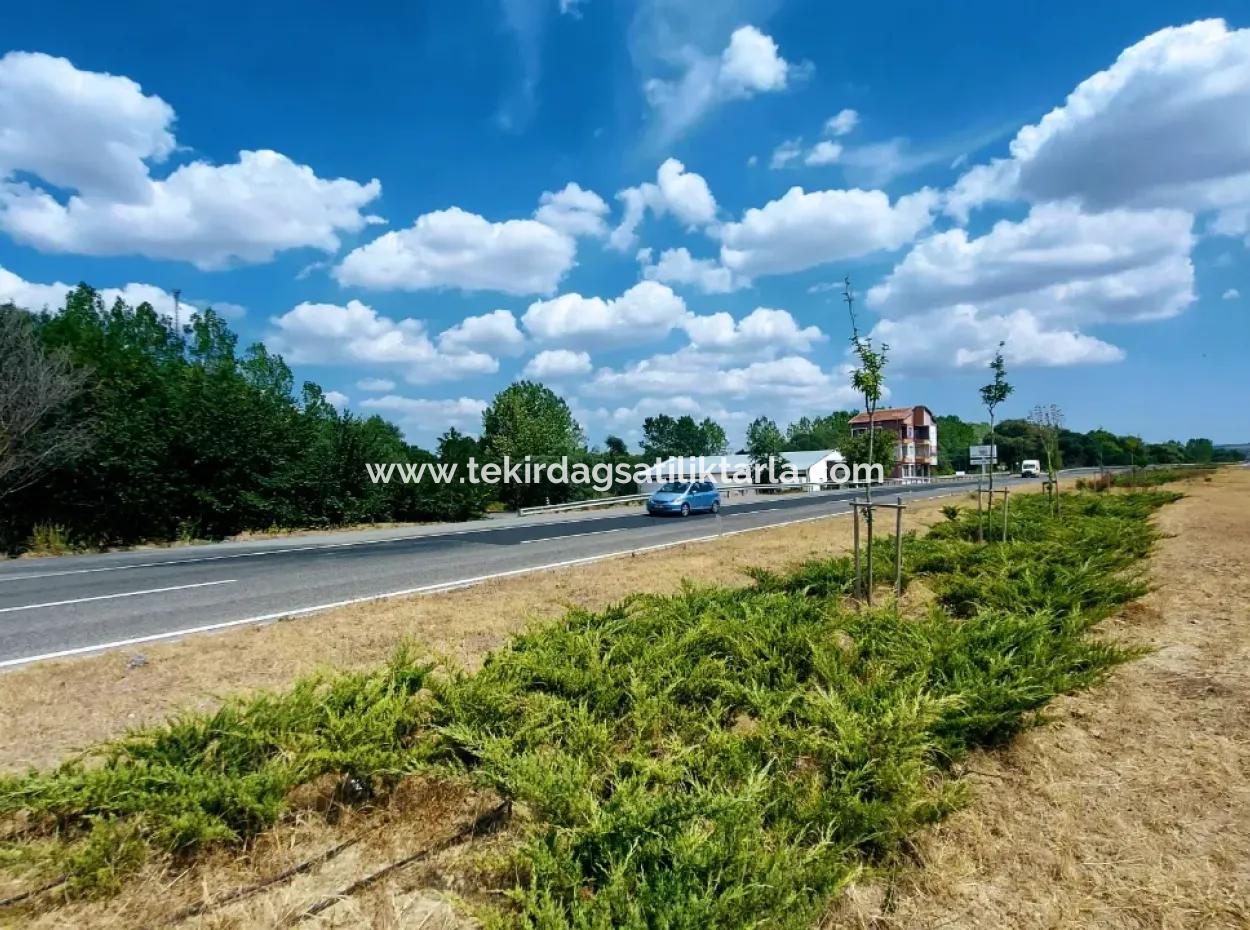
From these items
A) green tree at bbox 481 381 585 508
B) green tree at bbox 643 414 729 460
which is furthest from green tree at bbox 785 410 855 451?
green tree at bbox 481 381 585 508

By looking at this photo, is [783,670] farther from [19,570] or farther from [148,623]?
[19,570]

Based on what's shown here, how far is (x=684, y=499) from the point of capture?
1017 inches

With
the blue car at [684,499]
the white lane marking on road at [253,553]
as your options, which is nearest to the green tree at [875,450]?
the blue car at [684,499]

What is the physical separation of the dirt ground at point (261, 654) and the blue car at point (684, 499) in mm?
15303

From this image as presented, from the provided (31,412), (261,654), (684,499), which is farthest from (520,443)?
(261,654)

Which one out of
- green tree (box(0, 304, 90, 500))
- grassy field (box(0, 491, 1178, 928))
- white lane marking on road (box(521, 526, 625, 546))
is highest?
green tree (box(0, 304, 90, 500))

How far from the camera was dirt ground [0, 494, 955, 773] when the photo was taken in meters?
4.14

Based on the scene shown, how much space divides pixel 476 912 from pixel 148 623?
23.9 feet

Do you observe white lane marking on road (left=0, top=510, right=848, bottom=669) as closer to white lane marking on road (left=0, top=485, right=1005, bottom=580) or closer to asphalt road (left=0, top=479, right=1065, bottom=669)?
asphalt road (left=0, top=479, right=1065, bottom=669)

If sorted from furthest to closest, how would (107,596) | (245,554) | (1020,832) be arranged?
(245,554) → (107,596) → (1020,832)

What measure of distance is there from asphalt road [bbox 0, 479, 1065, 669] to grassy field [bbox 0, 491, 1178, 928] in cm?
450

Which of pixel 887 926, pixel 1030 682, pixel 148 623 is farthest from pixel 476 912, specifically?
pixel 148 623

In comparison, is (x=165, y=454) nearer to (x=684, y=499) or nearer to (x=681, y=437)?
(x=684, y=499)

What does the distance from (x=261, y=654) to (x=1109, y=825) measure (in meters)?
6.19
